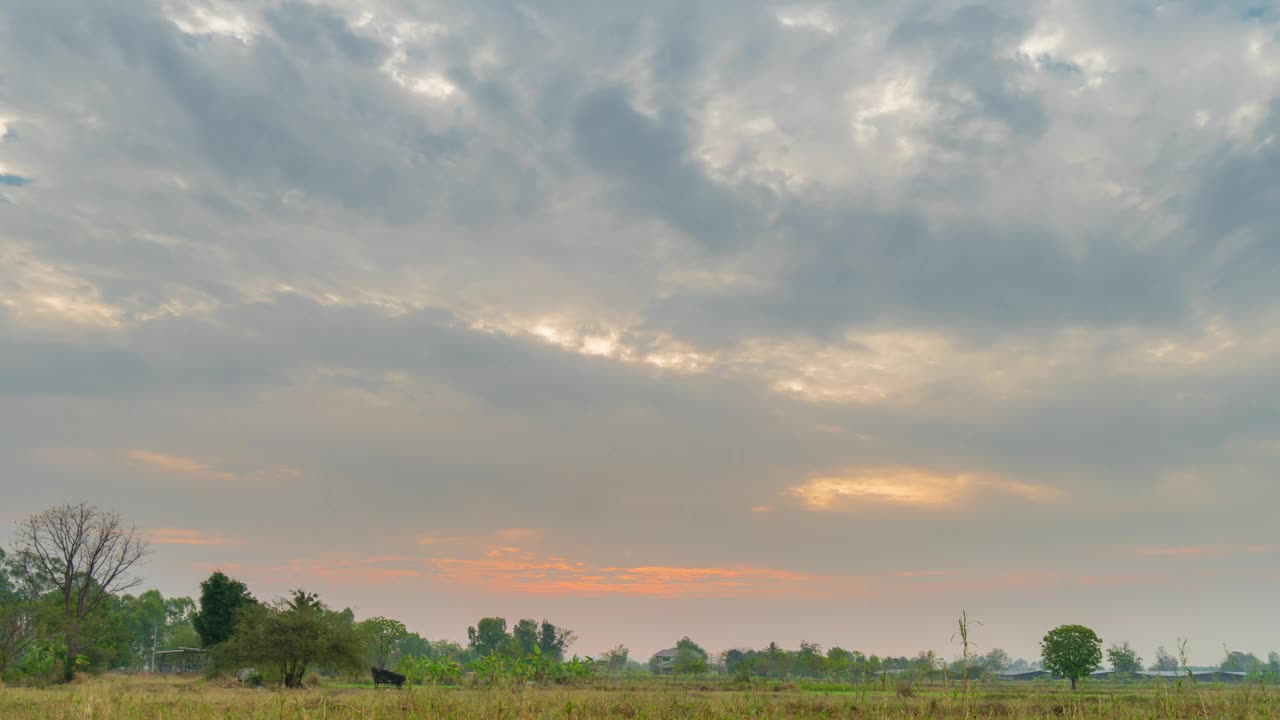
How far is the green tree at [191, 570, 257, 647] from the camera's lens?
276ft

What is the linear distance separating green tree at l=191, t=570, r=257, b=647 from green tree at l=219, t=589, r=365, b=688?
29.9 metres

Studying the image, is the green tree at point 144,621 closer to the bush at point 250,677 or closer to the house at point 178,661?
the house at point 178,661

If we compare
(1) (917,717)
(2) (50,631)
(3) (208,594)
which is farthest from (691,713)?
(3) (208,594)

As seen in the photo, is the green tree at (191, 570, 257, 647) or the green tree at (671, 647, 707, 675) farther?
the green tree at (671, 647, 707, 675)

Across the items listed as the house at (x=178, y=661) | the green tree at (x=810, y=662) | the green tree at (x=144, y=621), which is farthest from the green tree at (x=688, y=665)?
the green tree at (x=144, y=621)

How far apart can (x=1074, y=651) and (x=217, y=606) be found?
338 ft

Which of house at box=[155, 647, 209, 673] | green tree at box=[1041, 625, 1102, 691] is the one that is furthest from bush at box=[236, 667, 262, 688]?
green tree at box=[1041, 625, 1102, 691]

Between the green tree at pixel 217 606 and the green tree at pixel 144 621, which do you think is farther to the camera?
the green tree at pixel 144 621

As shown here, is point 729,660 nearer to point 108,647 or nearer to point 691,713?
point 108,647

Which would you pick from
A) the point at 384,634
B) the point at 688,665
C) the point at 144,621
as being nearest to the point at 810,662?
the point at 688,665

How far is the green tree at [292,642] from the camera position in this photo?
55.6 metres

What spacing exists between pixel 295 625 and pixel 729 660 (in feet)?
485

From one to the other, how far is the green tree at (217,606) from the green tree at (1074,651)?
97709 millimetres

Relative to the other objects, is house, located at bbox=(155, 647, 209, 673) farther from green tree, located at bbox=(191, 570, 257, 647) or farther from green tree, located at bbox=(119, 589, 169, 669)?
green tree, located at bbox=(191, 570, 257, 647)
